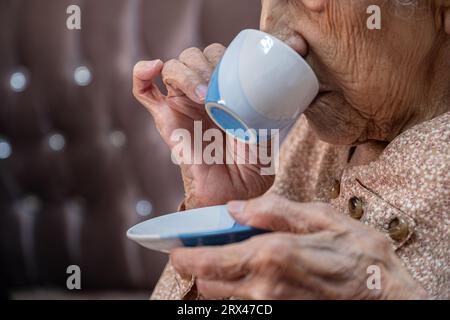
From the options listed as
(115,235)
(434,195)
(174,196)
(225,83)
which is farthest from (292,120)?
(115,235)

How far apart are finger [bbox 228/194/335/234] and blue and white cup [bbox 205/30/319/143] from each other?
0.18 metres

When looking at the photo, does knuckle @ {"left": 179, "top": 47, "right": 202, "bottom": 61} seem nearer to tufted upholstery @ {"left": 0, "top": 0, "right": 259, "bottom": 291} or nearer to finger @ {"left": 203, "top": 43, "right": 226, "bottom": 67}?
finger @ {"left": 203, "top": 43, "right": 226, "bottom": 67}

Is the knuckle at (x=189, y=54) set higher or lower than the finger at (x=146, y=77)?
higher

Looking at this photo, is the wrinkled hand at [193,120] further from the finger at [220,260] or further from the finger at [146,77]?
the finger at [220,260]

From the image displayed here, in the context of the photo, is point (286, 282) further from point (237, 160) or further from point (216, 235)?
point (237, 160)

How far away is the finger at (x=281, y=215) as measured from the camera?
69 centimetres

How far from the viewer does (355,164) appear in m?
1.10

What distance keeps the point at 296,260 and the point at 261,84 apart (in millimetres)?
253

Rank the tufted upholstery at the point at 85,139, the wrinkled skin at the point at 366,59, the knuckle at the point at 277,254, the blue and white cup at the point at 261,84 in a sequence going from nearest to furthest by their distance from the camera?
the knuckle at the point at 277,254 → the blue and white cup at the point at 261,84 → the wrinkled skin at the point at 366,59 → the tufted upholstery at the point at 85,139

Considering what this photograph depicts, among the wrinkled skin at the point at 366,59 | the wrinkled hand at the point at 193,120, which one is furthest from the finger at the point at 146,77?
the wrinkled skin at the point at 366,59

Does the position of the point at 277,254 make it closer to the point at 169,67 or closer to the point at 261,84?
the point at 261,84

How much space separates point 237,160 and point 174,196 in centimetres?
64

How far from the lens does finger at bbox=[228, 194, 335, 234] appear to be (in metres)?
0.69

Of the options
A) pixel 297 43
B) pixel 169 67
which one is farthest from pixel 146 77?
pixel 297 43
